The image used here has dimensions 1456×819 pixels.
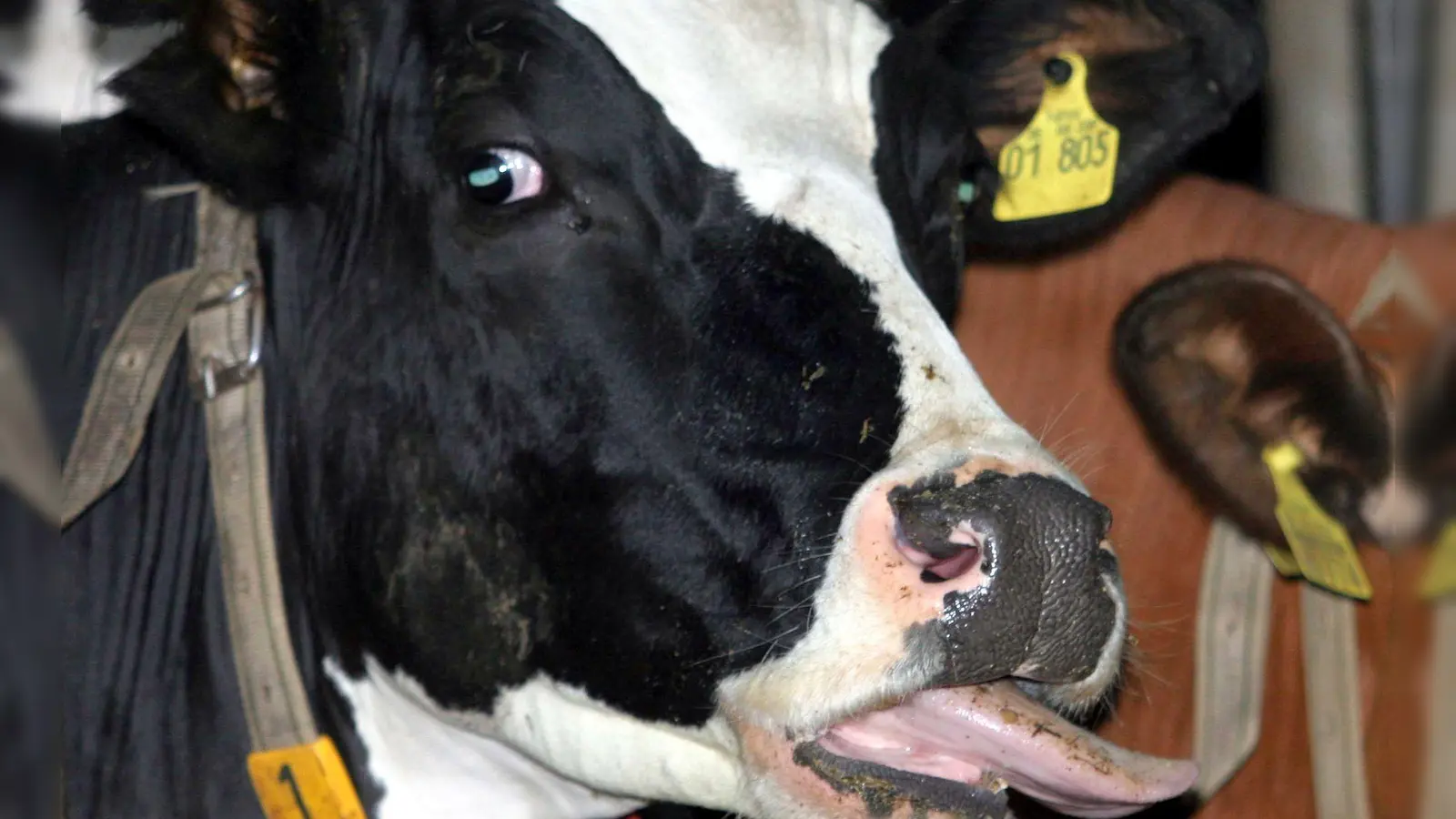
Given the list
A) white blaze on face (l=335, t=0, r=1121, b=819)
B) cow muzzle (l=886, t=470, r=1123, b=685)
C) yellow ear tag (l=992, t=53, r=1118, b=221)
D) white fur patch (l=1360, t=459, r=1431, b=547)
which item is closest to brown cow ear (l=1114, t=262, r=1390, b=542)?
yellow ear tag (l=992, t=53, r=1118, b=221)

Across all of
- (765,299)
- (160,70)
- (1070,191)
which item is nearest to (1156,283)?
(1070,191)

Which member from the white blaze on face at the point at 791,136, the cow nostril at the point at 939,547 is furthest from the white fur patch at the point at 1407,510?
the white blaze on face at the point at 791,136

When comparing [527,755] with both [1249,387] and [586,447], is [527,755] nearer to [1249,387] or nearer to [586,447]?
[586,447]

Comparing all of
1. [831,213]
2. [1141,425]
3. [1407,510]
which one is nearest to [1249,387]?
[1141,425]

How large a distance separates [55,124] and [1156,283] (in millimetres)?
1922

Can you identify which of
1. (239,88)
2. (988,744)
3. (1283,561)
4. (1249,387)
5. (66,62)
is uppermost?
(66,62)

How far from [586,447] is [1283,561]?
1.19 metres

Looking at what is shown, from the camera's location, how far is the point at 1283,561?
2176mm

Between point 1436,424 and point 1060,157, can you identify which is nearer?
point 1436,424

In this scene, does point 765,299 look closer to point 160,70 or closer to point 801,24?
point 801,24

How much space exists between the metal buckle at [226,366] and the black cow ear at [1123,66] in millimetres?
1144

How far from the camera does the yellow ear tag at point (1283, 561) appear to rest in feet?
7.06

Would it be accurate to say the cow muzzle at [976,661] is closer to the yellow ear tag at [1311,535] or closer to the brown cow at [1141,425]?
the brown cow at [1141,425]

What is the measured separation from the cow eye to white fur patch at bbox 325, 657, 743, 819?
569 mm
